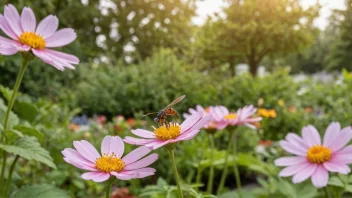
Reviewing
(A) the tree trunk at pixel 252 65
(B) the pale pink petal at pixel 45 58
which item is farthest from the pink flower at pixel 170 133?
(A) the tree trunk at pixel 252 65

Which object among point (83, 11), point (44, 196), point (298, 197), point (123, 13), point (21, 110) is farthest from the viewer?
point (123, 13)

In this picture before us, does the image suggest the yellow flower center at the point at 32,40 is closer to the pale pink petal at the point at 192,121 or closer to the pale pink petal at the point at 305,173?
the pale pink petal at the point at 192,121

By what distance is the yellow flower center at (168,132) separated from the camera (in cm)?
77

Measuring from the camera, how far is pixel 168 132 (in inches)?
30.5

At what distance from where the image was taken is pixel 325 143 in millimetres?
1154

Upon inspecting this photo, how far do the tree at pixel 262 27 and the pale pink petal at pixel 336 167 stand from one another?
43.7 ft

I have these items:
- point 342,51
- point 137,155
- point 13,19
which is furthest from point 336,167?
point 342,51

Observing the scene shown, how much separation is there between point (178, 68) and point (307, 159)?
5.41m

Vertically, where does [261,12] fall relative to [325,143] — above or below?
above

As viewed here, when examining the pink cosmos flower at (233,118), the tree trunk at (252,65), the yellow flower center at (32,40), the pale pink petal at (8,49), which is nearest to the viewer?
the pale pink petal at (8,49)

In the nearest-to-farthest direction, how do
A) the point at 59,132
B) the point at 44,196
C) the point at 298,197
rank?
the point at 44,196
the point at 298,197
the point at 59,132

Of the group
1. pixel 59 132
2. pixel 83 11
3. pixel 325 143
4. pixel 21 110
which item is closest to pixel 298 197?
pixel 325 143

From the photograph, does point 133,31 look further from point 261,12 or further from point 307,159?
point 307,159

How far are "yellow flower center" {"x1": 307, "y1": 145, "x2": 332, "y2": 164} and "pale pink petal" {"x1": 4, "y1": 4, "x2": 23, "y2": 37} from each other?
711 millimetres
